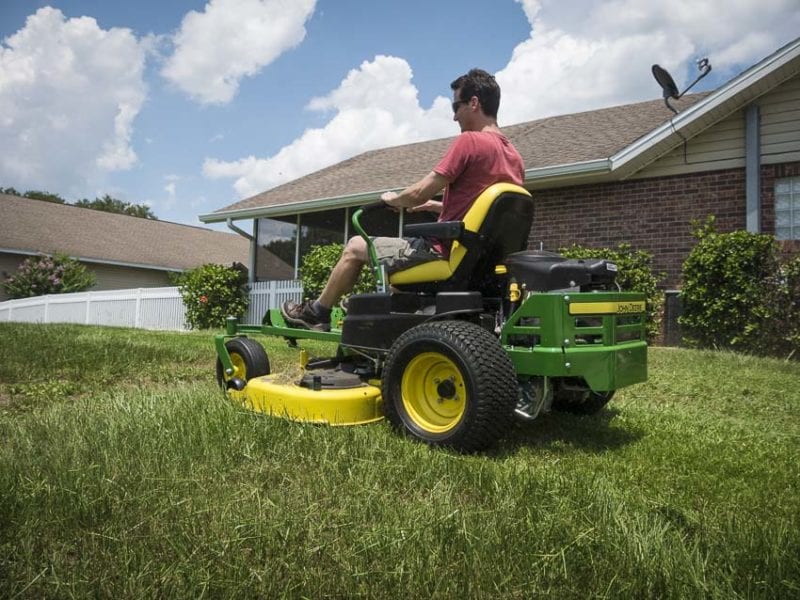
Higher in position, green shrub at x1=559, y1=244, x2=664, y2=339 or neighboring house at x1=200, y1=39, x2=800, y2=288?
neighboring house at x1=200, y1=39, x2=800, y2=288

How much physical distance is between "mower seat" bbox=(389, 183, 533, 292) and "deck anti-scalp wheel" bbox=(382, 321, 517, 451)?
0.35 meters

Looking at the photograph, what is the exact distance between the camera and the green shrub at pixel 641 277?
920 cm

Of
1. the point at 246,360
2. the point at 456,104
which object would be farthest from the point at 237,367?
the point at 456,104

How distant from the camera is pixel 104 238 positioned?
26.0 metres

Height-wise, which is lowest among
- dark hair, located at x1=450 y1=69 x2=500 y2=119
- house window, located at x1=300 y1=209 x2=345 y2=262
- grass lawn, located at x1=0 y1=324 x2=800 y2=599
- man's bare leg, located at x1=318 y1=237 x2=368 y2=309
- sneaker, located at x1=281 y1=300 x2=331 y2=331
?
grass lawn, located at x1=0 y1=324 x2=800 y2=599

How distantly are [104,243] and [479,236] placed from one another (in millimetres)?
25307

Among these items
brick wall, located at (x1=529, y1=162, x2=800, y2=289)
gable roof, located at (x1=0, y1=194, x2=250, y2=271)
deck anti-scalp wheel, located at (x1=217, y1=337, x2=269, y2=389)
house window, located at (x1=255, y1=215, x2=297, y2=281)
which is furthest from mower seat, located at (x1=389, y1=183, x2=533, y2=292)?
gable roof, located at (x1=0, y1=194, x2=250, y2=271)

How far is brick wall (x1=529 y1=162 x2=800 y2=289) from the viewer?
29.9ft

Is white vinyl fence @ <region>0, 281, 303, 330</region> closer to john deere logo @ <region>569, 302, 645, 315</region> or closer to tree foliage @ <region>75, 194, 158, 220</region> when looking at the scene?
john deere logo @ <region>569, 302, 645, 315</region>

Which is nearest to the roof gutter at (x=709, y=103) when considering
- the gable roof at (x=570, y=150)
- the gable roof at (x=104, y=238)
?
the gable roof at (x=570, y=150)

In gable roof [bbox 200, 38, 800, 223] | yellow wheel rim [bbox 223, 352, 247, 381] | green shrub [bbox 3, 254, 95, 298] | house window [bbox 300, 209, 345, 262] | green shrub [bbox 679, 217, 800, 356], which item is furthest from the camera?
green shrub [bbox 3, 254, 95, 298]

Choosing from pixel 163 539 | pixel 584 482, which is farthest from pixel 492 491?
pixel 163 539

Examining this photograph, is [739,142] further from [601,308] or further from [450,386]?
[450,386]

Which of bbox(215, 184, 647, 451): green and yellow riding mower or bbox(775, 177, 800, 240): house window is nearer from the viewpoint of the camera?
bbox(215, 184, 647, 451): green and yellow riding mower
